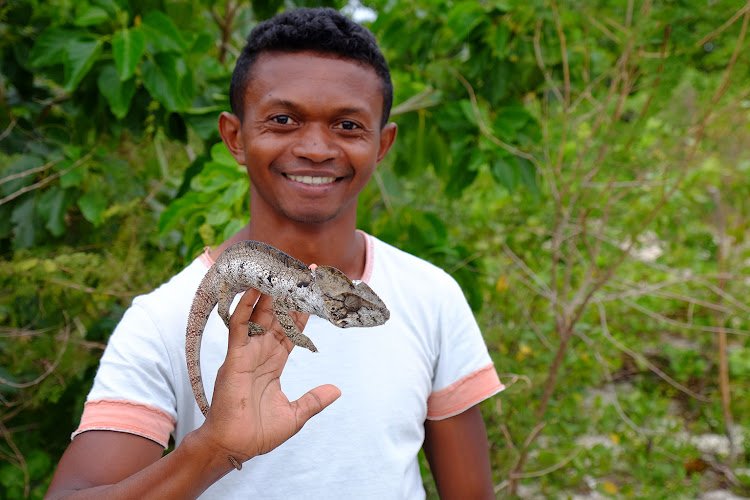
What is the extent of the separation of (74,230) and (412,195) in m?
2.69

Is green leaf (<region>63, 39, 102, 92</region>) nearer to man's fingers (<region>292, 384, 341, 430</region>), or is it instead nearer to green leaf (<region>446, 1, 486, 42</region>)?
green leaf (<region>446, 1, 486, 42</region>)

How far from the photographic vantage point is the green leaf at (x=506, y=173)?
3.41m

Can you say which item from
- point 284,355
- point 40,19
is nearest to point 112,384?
point 284,355

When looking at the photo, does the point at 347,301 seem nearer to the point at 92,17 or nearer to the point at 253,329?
the point at 253,329

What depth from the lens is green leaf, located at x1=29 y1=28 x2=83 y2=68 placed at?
3.05 meters

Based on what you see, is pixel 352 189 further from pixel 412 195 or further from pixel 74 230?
pixel 412 195

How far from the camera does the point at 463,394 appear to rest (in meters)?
2.29

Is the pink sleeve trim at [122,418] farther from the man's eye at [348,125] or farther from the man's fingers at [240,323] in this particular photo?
the man's eye at [348,125]

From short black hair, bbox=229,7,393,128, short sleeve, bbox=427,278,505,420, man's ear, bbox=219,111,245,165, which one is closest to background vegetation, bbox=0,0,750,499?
man's ear, bbox=219,111,245,165

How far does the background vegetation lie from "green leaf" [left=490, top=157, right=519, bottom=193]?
0.04ft

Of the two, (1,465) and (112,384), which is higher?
(112,384)

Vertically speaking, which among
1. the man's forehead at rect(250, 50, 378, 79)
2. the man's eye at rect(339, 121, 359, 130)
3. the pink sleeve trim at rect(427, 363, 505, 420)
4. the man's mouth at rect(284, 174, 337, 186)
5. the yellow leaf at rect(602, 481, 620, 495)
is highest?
the man's forehead at rect(250, 50, 378, 79)

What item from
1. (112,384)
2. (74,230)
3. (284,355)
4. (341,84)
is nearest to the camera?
(284,355)

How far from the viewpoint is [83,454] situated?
1818 millimetres
